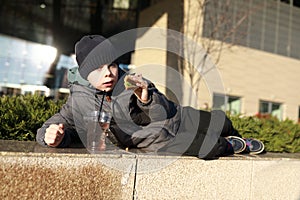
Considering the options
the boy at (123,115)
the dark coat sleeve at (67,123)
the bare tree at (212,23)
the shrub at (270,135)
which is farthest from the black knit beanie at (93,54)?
the bare tree at (212,23)

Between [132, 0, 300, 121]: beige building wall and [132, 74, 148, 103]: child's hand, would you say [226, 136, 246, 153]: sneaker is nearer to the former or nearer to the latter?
[132, 74, 148, 103]: child's hand

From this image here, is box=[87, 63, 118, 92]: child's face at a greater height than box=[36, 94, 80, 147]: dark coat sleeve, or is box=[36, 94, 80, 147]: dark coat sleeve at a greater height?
box=[87, 63, 118, 92]: child's face

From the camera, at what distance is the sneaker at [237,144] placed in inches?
119

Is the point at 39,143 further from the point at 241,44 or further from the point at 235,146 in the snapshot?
the point at 241,44

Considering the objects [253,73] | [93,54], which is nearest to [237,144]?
[93,54]

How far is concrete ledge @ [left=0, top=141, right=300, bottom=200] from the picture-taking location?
189 centimetres

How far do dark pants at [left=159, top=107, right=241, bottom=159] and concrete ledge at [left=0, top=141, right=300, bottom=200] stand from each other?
84 mm

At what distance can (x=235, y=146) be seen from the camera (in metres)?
3.02

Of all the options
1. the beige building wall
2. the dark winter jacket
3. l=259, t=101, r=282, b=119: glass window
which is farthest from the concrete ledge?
l=259, t=101, r=282, b=119: glass window

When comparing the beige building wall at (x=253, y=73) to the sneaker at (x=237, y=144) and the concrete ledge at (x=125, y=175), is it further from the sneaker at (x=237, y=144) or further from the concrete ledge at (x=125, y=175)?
the concrete ledge at (x=125, y=175)

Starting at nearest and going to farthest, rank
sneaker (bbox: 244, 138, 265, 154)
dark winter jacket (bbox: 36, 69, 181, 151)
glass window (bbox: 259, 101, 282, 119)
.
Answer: dark winter jacket (bbox: 36, 69, 181, 151), sneaker (bbox: 244, 138, 265, 154), glass window (bbox: 259, 101, 282, 119)

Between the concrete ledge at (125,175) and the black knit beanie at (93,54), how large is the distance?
1.85 feet

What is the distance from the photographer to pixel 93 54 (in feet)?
6.87

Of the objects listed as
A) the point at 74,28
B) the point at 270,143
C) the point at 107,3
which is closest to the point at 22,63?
the point at 74,28
